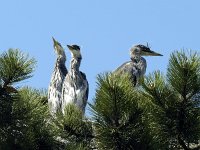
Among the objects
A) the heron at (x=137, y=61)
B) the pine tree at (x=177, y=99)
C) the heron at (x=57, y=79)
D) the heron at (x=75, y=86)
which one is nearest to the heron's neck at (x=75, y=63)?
the heron at (x=75, y=86)

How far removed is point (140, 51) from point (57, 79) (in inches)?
94.7

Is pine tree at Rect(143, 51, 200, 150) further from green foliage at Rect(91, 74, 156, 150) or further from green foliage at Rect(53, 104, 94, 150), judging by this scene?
green foliage at Rect(53, 104, 94, 150)

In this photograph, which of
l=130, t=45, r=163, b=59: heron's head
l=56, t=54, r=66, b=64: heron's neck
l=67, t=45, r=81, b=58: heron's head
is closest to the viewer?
l=67, t=45, r=81, b=58: heron's head

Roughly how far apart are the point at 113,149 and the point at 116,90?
474mm

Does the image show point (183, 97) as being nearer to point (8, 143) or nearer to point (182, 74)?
point (182, 74)

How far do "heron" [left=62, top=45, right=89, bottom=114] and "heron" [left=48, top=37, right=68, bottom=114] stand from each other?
0.18 metres

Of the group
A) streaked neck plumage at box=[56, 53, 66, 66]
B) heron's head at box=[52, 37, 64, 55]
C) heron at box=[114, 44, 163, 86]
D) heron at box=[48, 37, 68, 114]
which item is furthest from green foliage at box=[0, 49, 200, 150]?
heron's head at box=[52, 37, 64, 55]

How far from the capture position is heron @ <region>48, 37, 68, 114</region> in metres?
11.2

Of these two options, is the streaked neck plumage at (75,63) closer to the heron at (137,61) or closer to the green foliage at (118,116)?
the heron at (137,61)

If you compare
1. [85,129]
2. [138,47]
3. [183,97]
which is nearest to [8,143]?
[85,129]

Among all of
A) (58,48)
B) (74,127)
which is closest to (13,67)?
(74,127)

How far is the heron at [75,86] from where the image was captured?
35.7 feet

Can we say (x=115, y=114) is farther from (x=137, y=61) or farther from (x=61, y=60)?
(x=137, y=61)

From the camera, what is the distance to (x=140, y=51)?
553 inches
